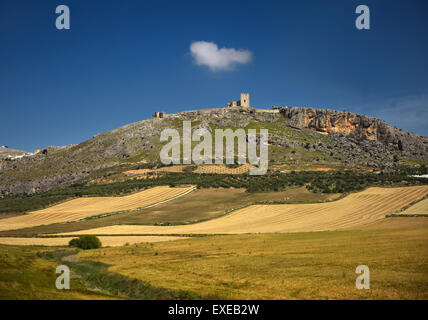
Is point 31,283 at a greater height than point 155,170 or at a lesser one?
lesser

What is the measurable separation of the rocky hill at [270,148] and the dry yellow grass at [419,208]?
221 feet

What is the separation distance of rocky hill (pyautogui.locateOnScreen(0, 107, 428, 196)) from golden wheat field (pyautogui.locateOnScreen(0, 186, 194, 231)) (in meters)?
40.9

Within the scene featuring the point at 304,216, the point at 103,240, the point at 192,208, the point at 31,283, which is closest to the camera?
the point at 31,283

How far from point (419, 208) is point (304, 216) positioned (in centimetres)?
1794

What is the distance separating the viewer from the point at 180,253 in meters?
38.6

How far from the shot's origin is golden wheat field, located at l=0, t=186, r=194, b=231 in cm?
7531

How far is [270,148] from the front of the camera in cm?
14650

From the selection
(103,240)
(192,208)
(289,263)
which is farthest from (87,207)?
(289,263)

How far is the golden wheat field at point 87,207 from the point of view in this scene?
75312 millimetres

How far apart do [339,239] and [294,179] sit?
184 feet

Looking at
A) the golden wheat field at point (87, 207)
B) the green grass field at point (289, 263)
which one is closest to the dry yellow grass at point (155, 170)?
the golden wheat field at point (87, 207)

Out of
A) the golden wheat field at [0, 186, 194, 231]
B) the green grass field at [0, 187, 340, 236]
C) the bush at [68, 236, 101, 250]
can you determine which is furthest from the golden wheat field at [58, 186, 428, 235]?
the golden wheat field at [0, 186, 194, 231]

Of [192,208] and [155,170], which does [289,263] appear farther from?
[155,170]

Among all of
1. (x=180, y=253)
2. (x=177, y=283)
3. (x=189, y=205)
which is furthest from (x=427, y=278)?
(x=189, y=205)
